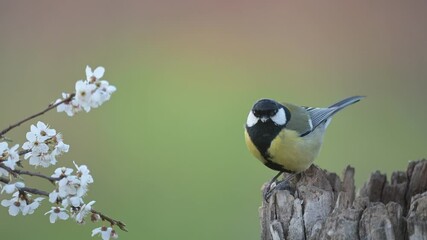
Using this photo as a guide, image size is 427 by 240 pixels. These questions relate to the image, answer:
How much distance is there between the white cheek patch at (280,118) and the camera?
2.86m

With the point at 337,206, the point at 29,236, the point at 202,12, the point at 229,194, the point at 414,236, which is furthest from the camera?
the point at 202,12

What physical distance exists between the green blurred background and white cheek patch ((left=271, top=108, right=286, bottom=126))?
4.55 ft

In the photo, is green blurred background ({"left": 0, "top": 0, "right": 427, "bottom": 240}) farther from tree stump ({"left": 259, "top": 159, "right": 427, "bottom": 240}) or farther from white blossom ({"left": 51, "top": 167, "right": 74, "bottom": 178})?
white blossom ({"left": 51, "top": 167, "right": 74, "bottom": 178})

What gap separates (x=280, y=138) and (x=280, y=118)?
0.08 m

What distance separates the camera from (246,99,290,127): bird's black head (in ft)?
9.23

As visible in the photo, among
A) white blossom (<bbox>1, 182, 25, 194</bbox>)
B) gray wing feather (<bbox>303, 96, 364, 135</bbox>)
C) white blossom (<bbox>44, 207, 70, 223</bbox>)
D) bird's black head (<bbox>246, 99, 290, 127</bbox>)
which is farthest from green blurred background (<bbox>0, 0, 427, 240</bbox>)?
white blossom (<bbox>1, 182, 25, 194</bbox>)

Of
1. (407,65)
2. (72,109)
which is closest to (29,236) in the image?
(72,109)

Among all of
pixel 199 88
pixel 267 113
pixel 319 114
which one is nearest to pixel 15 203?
pixel 267 113

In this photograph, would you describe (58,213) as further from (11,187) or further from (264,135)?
(264,135)

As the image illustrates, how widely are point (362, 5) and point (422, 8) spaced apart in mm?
462

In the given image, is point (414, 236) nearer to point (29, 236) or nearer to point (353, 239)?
point (353, 239)

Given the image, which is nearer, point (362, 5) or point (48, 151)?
point (48, 151)

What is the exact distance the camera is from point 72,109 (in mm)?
1739

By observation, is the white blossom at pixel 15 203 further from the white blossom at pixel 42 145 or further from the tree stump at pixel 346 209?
the tree stump at pixel 346 209
